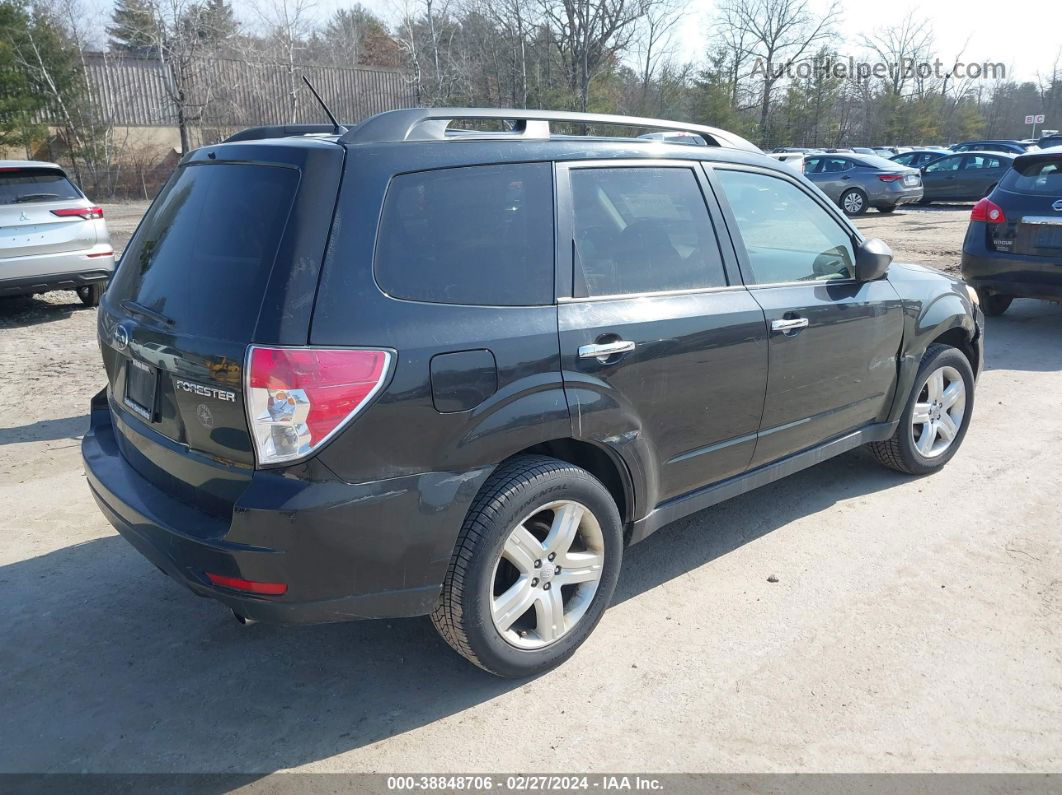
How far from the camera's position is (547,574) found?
3.03 meters

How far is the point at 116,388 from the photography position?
10.6 ft

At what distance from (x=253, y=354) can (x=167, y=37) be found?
1136 inches

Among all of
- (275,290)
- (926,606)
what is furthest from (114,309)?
(926,606)

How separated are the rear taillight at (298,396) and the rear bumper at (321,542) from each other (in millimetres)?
102

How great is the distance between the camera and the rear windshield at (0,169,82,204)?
875cm

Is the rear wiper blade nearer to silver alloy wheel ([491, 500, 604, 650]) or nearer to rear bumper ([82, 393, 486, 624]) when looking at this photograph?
rear bumper ([82, 393, 486, 624])

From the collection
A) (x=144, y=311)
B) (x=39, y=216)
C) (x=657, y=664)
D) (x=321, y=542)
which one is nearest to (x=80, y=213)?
(x=39, y=216)

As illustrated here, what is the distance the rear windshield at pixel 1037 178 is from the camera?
8.06 m

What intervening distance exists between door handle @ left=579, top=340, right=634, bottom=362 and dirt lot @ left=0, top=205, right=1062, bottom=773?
45.7 inches

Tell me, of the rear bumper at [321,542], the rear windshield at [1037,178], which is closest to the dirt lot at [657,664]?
the rear bumper at [321,542]

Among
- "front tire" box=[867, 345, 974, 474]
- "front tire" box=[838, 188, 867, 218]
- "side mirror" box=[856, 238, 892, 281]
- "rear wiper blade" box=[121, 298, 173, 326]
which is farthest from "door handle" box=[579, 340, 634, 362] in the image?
"front tire" box=[838, 188, 867, 218]

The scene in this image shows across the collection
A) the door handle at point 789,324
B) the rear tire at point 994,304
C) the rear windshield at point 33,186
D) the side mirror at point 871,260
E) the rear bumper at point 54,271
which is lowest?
the rear tire at point 994,304

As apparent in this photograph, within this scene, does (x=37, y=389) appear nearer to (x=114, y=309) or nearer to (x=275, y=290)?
(x=114, y=309)

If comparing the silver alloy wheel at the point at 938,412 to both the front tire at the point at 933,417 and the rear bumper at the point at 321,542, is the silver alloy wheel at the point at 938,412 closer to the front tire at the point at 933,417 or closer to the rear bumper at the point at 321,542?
the front tire at the point at 933,417
